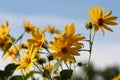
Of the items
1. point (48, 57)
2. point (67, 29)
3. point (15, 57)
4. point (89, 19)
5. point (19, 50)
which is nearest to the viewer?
point (67, 29)

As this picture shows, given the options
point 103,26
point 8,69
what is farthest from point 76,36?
point 8,69

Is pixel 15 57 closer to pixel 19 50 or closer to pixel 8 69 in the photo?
pixel 19 50

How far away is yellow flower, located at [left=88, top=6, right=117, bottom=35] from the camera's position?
13.2ft

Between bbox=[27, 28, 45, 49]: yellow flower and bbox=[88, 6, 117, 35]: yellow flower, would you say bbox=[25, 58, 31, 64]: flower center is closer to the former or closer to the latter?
bbox=[27, 28, 45, 49]: yellow flower

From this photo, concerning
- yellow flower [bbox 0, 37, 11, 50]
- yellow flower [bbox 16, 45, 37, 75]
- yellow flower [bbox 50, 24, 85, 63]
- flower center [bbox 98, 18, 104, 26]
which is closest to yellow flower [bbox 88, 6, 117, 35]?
flower center [bbox 98, 18, 104, 26]

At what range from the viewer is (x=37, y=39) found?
388 cm

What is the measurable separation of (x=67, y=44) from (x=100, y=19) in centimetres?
51

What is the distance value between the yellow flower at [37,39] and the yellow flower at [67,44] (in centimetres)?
17

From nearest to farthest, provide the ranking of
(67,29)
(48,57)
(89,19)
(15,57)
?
(67,29) < (89,19) < (48,57) < (15,57)

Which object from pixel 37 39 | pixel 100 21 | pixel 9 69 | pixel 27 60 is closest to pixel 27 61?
pixel 27 60

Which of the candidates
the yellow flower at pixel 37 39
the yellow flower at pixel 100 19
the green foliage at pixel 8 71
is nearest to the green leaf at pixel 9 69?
the green foliage at pixel 8 71

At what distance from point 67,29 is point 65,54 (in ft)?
0.63

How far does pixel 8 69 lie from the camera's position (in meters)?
4.18

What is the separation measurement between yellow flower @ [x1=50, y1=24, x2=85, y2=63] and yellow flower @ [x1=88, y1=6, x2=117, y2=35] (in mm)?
319
